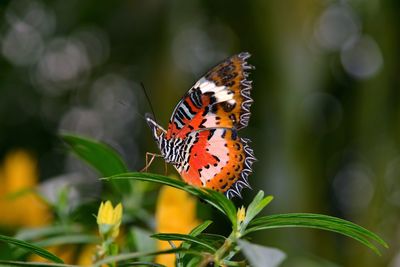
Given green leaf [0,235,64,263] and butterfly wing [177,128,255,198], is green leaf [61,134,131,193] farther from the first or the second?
green leaf [0,235,64,263]

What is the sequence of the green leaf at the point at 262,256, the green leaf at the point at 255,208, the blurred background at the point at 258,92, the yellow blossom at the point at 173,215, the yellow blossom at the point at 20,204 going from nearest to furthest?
1. the green leaf at the point at 262,256
2. the green leaf at the point at 255,208
3. the yellow blossom at the point at 173,215
4. the yellow blossom at the point at 20,204
5. the blurred background at the point at 258,92

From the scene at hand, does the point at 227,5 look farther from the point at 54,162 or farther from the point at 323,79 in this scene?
the point at 54,162

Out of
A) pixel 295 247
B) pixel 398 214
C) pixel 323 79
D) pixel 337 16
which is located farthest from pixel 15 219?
pixel 337 16

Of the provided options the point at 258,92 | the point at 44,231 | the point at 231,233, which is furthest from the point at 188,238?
the point at 258,92

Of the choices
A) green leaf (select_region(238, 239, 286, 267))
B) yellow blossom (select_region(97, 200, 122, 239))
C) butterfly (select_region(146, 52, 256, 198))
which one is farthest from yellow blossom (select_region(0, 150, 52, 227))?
green leaf (select_region(238, 239, 286, 267))

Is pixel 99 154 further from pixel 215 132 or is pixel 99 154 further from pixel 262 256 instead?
pixel 262 256

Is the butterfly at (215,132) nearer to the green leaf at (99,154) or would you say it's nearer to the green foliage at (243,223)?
the green leaf at (99,154)

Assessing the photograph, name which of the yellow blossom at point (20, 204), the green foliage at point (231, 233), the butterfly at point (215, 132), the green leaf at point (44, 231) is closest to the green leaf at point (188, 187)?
the green foliage at point (231, 233)

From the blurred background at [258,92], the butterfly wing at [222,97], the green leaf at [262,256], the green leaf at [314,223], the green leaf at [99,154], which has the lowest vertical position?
the green leaf at [262,256]
